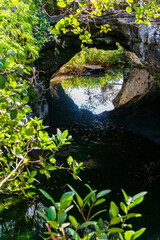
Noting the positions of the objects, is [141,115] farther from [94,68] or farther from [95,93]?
[94,68]

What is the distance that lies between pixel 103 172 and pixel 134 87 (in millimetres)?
7424

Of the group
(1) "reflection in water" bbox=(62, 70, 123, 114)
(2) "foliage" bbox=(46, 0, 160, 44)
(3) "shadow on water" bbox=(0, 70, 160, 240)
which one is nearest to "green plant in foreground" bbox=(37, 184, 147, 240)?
(2) "foliage" bbox=(46, 0, 160, 44)

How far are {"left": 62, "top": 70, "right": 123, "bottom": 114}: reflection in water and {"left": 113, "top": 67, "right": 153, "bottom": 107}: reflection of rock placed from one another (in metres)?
0.40

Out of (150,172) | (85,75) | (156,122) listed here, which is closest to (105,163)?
(150,172)

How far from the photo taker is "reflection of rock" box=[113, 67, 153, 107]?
9.49 meters

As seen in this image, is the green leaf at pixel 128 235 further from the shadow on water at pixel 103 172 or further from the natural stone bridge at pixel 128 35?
the natural stone bridge at pixel 128 35

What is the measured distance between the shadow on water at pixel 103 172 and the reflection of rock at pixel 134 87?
238 cm

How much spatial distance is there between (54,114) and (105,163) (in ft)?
13.6

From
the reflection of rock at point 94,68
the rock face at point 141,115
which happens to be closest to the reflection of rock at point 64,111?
the rock face at point 141,115

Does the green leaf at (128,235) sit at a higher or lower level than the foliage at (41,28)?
lower

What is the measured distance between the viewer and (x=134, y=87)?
35.1ft

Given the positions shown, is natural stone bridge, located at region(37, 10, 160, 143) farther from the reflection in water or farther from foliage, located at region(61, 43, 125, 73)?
foliage, located at region(61, 43, 125, 73)

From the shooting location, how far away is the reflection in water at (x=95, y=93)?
8977mm

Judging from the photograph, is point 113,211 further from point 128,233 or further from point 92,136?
point 92,136
